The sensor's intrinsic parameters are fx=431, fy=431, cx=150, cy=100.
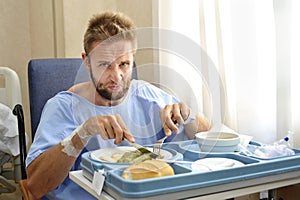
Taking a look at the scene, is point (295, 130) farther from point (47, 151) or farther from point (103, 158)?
Answer: point (47, 151)

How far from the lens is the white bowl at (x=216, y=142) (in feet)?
4.33

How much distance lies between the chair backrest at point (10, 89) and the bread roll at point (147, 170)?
1.44 metres

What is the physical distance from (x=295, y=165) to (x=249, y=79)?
2.36 feet

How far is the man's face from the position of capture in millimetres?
1374

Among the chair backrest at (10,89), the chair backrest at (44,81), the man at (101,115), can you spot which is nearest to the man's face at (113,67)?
the man at (101,115)

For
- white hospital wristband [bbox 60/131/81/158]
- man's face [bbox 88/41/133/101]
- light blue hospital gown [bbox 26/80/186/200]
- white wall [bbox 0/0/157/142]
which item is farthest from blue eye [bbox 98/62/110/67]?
white wall [bbox 0/0/157/142]

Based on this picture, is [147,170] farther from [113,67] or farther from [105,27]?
[105,27]

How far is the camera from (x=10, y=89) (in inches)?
93.2

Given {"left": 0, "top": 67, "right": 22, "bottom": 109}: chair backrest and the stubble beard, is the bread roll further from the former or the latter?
{"left": 0, "top": 67, "right": 22, "bottom": 109}: chair backrest

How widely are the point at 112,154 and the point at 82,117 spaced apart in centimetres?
29

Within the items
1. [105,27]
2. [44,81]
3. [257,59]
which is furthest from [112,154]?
[257,59]

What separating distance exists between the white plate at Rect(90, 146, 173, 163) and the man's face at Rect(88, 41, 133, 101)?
0.20 meters

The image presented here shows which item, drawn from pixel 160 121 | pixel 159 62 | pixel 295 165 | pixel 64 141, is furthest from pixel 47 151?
pixel 295 165

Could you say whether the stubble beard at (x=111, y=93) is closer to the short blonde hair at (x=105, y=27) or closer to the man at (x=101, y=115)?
the man at (x=101, y=115)
